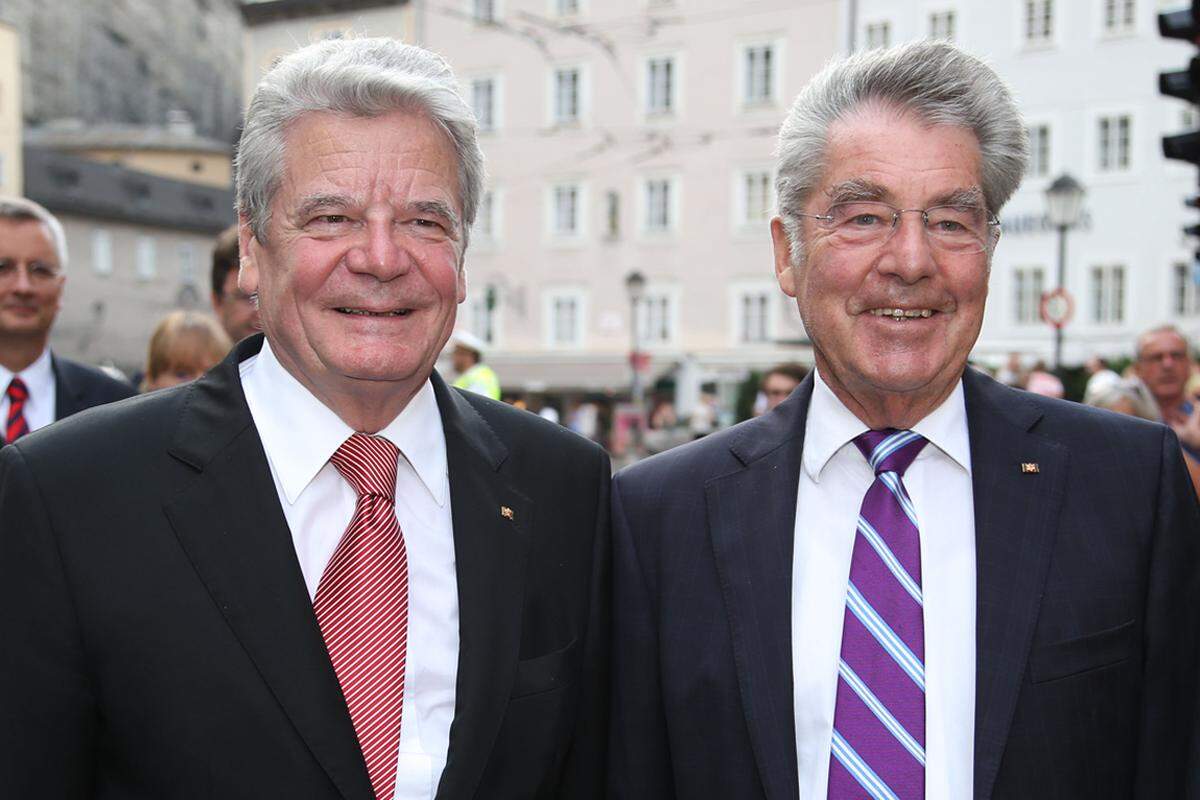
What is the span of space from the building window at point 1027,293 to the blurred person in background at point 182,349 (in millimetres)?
24823

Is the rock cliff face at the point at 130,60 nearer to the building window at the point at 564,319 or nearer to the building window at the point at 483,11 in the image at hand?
the building window at the point at 483,11

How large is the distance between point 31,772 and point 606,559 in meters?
1.16

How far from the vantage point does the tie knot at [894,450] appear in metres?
2.36

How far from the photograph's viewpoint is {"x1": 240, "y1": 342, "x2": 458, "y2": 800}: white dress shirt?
216 cm

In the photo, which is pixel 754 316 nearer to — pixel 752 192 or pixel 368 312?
pixel 752 192

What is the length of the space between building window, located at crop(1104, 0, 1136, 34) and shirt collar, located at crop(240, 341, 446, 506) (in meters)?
28.0

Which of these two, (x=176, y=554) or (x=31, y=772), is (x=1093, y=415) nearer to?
(x=176, y=554)

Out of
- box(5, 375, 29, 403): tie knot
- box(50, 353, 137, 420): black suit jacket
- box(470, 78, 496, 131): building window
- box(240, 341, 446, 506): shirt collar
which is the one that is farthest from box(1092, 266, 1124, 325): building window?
box(240, 341, 446, 506): shirt collar

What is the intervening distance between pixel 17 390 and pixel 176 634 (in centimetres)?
274

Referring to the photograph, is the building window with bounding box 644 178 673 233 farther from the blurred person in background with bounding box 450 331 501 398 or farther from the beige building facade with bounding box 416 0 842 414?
the blurred person in background with bounding box 450 331 501 398

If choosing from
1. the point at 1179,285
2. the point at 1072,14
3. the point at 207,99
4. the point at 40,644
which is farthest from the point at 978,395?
the point at 207,99

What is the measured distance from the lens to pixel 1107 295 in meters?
26.3

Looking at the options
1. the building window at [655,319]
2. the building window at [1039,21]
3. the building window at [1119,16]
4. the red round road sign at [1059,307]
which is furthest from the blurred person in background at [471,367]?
the building window at [655,319]

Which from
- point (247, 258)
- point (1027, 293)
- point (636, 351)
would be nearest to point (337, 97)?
point (247, 258)
